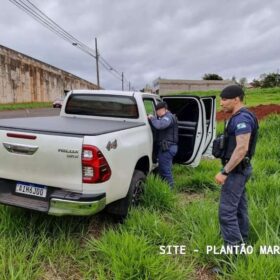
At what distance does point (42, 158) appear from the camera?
3059 millimetres

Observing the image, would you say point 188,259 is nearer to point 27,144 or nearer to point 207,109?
point 27,144

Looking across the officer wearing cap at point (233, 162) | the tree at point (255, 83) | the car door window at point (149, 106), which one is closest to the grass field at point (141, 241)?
the officer wearing cap at point (233, 162)

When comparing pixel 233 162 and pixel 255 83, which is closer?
pixel 233 162

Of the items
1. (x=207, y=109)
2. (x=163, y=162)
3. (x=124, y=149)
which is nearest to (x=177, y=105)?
(x=207, y=109)

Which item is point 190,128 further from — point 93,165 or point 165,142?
point 93,165

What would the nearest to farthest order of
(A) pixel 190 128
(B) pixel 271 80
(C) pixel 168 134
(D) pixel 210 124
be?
(C) pixel 168 134, (A) pixel 190 128, (D) pixel 210 124, (B) pixel 271 80

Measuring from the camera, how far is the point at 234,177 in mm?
2859

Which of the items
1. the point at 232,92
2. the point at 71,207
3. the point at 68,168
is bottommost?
the point at 71,207

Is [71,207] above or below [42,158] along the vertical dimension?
below

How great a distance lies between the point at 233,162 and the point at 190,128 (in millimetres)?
3130

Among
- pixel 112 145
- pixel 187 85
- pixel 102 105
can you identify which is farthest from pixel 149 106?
pixel 187 85

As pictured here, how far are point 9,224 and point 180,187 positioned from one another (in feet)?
9.59

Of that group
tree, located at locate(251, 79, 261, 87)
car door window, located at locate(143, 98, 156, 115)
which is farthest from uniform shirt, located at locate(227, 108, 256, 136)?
tree, located at locate(251, 79, 261, 87)

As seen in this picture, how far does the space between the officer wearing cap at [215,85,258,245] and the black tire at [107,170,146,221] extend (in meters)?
1.20
